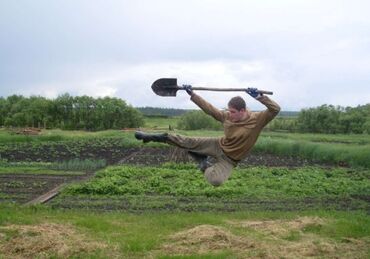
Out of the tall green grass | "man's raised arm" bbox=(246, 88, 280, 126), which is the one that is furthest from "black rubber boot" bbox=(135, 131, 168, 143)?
the tall green grass

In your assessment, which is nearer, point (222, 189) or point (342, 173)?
point (222, 189)

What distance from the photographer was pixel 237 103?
20.4 feet

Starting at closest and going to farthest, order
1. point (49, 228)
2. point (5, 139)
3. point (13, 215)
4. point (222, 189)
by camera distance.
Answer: point (49, 228) < point (13, 215) < point (222, 189) < point (5, 139)

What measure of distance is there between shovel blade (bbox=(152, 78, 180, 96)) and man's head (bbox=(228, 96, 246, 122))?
0.67 meters

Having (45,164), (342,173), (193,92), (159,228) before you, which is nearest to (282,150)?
(342,173)

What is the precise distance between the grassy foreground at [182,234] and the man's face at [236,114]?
255 cm

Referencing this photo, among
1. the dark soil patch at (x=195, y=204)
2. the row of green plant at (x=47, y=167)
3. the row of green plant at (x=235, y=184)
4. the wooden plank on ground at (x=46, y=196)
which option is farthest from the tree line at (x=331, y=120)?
the wooden plank on ground at (x=46, y=196)

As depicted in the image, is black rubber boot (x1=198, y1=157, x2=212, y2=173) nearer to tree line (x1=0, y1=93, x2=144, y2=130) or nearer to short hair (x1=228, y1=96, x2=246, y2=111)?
short hair (x1=228, y1=96, x2=246, y2=111)

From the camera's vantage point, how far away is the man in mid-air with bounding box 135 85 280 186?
20.4ft

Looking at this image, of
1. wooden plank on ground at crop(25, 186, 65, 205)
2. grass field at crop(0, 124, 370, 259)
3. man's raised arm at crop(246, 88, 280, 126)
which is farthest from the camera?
wooden plank on ground at crop(25, 186, 65, 205)

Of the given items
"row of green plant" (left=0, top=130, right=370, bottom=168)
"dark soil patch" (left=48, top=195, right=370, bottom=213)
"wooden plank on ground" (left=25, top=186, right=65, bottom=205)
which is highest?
"row of green plant" (left=0, top=130, right=370, bottom=168)

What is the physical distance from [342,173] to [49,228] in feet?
42.8

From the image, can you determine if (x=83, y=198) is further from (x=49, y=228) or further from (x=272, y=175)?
(x=272, y=175)

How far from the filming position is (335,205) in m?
12.9
